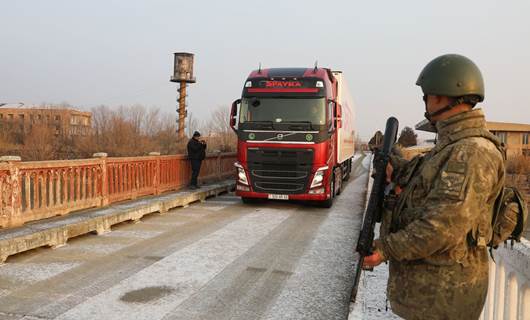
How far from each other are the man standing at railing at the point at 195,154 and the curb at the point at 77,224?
5.57ft

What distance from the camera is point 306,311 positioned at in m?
4.58

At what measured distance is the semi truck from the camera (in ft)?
35.2

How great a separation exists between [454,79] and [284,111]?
8743mm

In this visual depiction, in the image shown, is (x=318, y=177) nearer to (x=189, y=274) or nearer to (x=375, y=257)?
(x=189, y=274)

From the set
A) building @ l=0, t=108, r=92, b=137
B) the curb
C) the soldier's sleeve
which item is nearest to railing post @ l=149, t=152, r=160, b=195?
the curb

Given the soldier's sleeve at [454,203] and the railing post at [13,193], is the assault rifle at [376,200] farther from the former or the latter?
the railing post at [13,193]

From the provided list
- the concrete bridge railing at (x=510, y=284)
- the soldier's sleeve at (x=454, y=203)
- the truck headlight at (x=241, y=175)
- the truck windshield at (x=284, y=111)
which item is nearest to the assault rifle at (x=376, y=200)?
the soldier's sleeve at (x=454, y=203)

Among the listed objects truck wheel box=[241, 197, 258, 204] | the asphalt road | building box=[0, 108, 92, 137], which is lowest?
the asphalt road

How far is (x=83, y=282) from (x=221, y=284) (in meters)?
1.68

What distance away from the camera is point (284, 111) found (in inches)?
433

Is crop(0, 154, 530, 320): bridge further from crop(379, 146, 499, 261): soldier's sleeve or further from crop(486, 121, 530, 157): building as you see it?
crop(486, 121, 530, 157): building

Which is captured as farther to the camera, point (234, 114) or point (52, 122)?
point (52, 122)

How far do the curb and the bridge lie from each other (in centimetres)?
2

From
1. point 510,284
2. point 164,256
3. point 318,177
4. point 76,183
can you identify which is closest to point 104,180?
point 76,183
